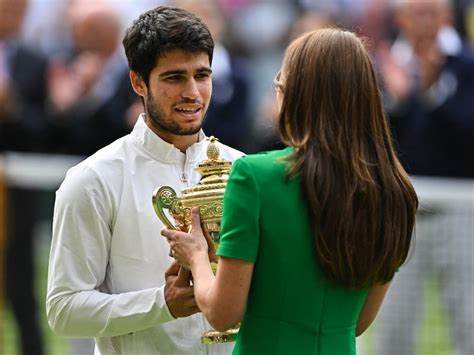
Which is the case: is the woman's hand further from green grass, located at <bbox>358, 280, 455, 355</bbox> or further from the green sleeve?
green grass, located at <bbox>358, 280, 455, 355</bbox>

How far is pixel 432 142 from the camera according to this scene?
6.82 m

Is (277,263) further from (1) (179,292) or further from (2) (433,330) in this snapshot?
(2) (433,330)

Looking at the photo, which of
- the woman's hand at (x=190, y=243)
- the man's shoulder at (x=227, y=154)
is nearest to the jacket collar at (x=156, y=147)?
the man's shoulder at (x=227, y=154)

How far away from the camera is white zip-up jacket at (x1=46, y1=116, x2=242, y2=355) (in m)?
3.43

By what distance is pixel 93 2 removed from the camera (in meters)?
7.87

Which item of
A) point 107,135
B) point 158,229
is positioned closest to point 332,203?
point 158,229

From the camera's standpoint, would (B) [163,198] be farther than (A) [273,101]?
No

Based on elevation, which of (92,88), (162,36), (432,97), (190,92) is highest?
(92,88)

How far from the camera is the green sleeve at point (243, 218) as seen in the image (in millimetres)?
2988

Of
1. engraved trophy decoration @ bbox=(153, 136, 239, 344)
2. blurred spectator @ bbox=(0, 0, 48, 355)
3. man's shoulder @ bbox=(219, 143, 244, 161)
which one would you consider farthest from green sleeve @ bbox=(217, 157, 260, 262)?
blurred spectator @ bbox=(0, 0, 48, 355)

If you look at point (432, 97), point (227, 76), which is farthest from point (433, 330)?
point (227, 76)

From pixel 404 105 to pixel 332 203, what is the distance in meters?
3.97

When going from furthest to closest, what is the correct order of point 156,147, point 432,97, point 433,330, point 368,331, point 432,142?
1. point 432,97
2. point 432,142
3. point 368,331
4. point 433,330
5. point 156,147

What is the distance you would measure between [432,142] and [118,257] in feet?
12.0
